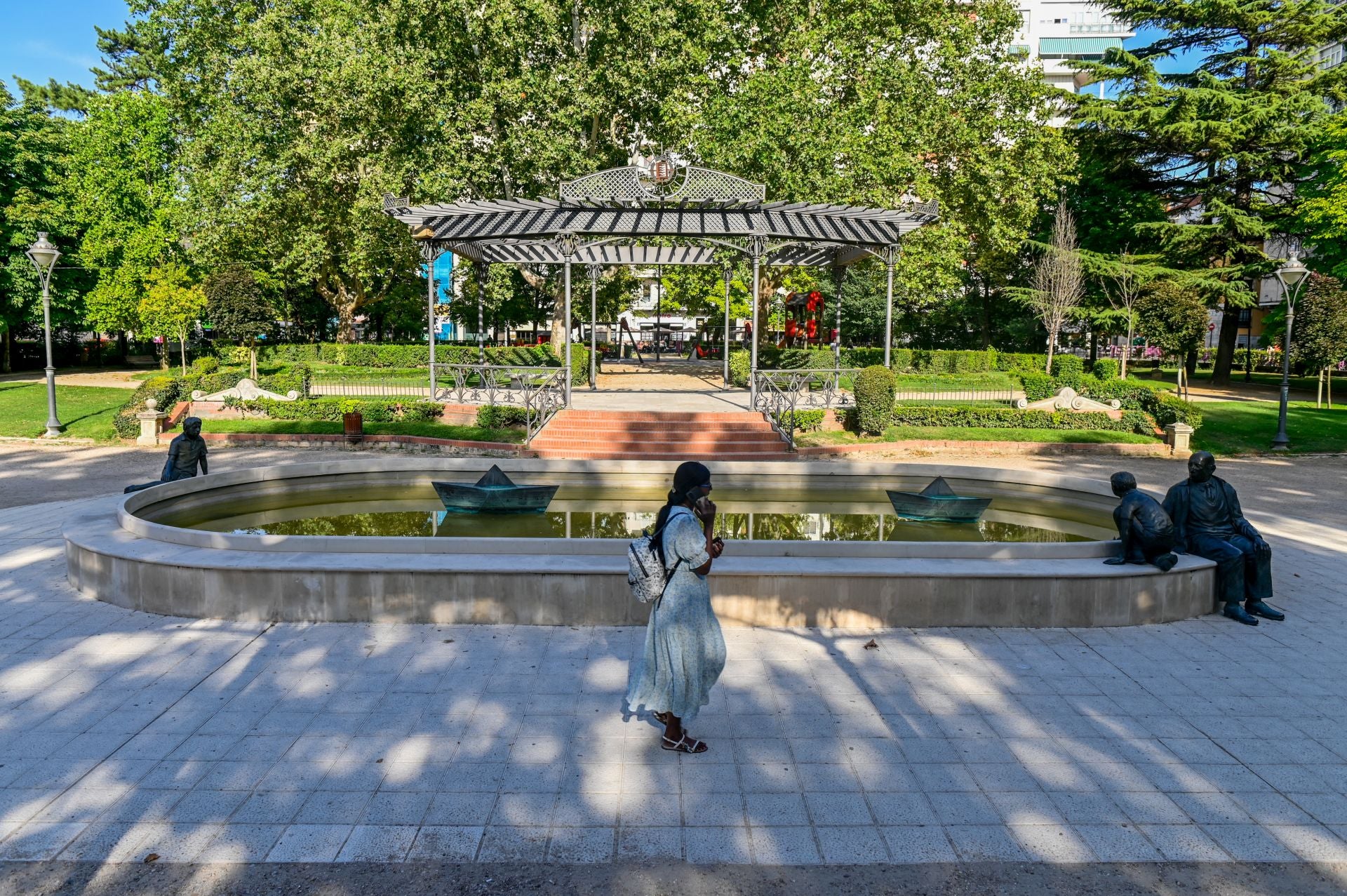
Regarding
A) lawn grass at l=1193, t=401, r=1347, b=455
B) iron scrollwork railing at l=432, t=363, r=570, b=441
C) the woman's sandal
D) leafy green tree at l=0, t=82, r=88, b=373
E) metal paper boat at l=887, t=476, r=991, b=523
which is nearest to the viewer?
the woman's sandal

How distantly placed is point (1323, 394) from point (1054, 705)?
35.6m

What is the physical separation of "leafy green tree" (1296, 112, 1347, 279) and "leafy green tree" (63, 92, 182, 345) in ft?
138

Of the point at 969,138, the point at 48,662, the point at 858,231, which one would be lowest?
the point at 48,662

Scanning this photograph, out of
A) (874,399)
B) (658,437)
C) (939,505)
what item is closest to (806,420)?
(874,399)

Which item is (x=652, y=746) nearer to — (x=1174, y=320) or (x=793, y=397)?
(x=793, y=397)

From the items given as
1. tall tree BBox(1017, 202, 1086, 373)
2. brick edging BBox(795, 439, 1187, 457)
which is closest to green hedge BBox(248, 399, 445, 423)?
brick edging BBox(795, 439, 1187, 457)

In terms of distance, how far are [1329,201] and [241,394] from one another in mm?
35500

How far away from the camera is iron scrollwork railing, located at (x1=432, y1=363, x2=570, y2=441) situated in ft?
64.1

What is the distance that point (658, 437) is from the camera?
59.8 ft

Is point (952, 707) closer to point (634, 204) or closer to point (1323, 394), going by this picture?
point (634, 204)

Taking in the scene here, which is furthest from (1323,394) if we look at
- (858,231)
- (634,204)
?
(634,204)

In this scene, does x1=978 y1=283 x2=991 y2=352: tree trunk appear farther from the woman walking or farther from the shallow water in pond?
the woman walking

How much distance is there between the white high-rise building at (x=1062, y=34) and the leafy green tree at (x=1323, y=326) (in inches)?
2314

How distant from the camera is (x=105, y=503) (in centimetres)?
1050
